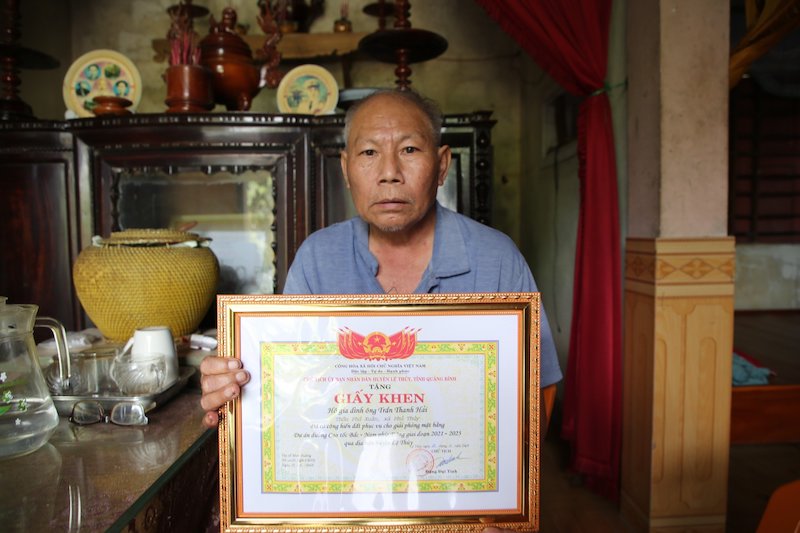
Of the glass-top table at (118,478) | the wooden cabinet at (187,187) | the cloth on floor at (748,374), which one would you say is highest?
the wooden cabinet at (187,187)

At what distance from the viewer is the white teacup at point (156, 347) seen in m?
1.12

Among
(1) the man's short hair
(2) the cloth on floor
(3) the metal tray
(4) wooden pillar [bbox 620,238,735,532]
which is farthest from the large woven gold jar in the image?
(2) the cloth on floor

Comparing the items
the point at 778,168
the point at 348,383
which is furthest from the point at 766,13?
the point at 778,168

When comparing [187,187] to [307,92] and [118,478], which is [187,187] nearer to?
[307,92]

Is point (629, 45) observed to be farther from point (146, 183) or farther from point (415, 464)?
point (146, 183)

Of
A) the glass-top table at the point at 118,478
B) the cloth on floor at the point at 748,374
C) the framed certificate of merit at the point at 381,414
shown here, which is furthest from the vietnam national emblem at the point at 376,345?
the cloth on floor at the point at 748,374

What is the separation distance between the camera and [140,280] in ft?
4.65

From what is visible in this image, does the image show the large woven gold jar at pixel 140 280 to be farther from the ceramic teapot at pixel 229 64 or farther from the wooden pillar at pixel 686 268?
the wooden pillar at pixel 686 268

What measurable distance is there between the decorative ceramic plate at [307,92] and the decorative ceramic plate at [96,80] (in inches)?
25.4

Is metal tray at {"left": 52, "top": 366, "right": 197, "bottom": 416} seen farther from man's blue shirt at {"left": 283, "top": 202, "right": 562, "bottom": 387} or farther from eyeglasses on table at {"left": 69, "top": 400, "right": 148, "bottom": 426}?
man's blue shirt at {"left": 283, "top": 202, "right": 562, "bottom": 387}

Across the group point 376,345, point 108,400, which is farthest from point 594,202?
point 108,400

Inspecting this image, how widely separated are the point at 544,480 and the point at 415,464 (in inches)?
75.1

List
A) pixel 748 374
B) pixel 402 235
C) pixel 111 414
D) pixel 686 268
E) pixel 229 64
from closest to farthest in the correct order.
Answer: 1. pixel 111 414
2. pixel 402 235
3. pixel 686 268
4. pixel 229 64
5. pixel 748 374
